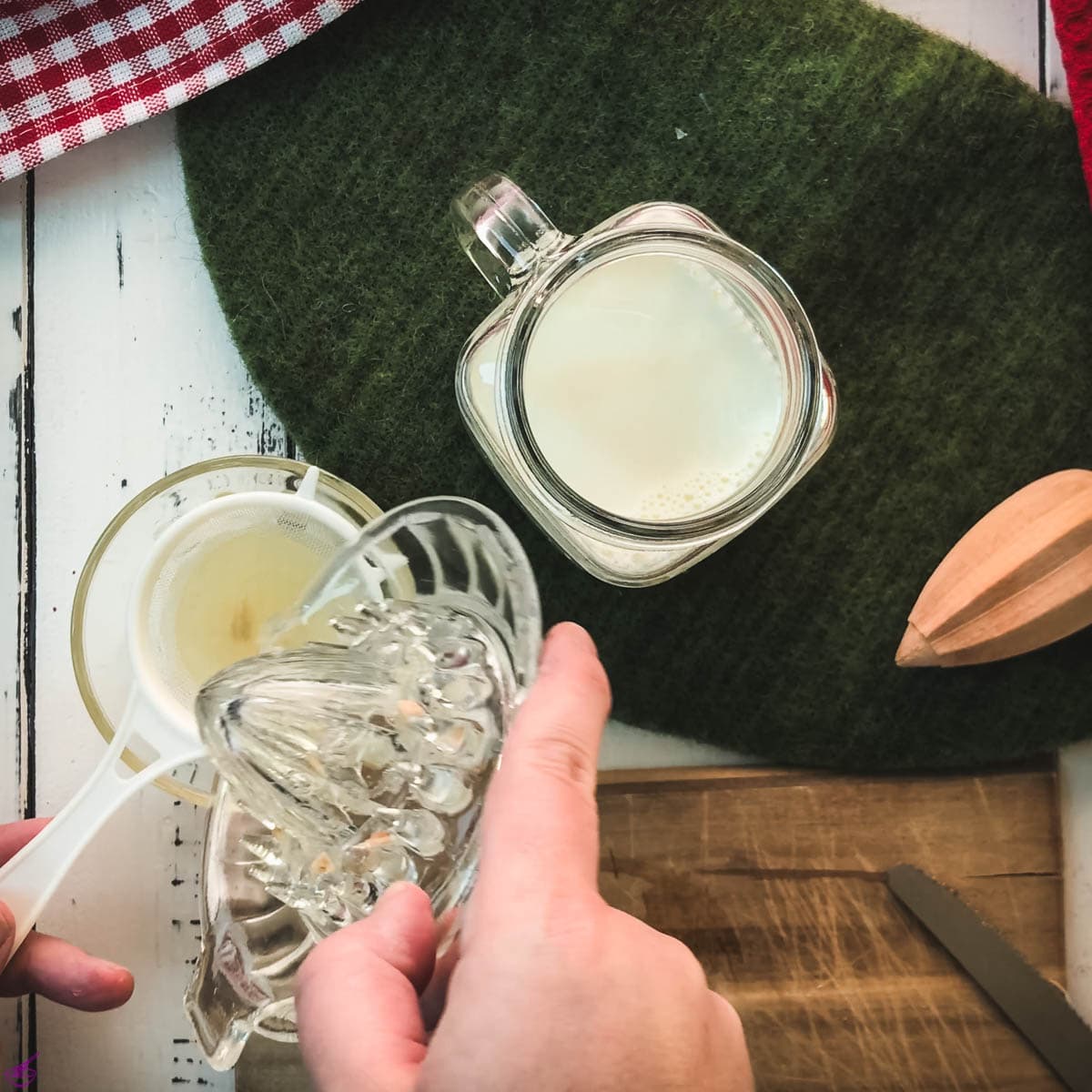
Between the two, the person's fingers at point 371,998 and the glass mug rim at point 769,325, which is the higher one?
the glass mug rim at point 769,325

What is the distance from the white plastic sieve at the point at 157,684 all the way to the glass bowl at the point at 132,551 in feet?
0.06

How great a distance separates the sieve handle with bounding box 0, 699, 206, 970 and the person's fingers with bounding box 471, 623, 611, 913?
17cm

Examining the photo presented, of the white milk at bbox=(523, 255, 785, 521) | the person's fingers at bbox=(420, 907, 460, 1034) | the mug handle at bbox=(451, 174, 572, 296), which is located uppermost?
the mug handle at bbox=(451, 174, 572, 296)

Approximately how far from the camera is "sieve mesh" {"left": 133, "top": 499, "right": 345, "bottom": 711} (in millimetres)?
425

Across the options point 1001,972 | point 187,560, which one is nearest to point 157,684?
point 187,560

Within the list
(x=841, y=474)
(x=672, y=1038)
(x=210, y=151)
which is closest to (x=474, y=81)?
(x=210, y=151)

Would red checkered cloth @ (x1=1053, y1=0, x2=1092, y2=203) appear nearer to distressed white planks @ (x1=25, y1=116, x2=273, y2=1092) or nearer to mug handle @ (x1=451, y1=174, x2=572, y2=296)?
mug handle @ (x1=451, y1=174, x2=572, y2=296)

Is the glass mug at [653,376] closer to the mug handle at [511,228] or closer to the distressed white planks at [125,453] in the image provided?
the mug handle at [511,228]

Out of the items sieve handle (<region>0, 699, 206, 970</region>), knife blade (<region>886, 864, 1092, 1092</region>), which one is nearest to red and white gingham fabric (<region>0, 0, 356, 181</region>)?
sieve handle (<region>0, 699, 206, 970</region>)

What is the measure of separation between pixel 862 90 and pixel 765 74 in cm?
4

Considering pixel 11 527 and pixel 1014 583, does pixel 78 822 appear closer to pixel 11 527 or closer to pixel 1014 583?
pixel 11 527

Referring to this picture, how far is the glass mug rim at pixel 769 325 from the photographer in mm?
361

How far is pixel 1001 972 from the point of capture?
0.45 m

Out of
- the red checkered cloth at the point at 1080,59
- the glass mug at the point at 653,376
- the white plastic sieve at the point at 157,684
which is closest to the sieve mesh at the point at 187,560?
the white plastic sieve at the point at 157,684
